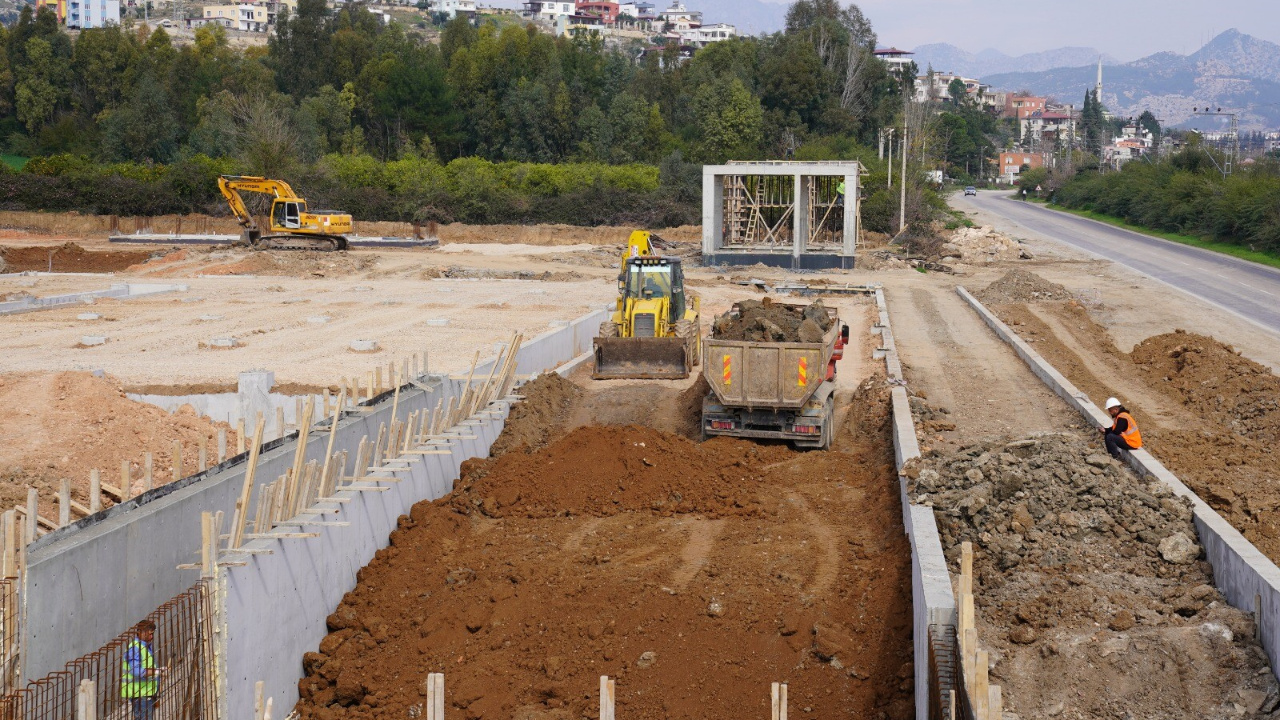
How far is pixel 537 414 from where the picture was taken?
17.7 meters

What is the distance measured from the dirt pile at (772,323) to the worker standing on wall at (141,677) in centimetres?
984

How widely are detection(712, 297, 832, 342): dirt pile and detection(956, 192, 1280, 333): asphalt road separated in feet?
55.5

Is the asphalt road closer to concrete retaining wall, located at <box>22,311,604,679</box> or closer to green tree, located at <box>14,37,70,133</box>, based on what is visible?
concrete retaining wall, located at <box>22,311,604,679</box>

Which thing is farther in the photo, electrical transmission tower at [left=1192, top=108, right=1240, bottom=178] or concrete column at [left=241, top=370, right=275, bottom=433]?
electrical transmission tower at [left=1192, top=108, right=1240, bottom=178]

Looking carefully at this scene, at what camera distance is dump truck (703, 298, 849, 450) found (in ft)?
50.9

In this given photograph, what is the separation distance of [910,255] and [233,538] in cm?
4426

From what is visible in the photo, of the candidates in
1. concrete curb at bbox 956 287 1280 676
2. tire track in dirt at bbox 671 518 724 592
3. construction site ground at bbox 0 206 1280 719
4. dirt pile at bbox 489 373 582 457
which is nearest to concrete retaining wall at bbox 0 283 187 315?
construction site ground at bbox 0 206 1280 719

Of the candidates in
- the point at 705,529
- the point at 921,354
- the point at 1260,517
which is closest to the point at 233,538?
the point at 705,529

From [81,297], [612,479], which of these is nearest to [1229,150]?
[81,297]

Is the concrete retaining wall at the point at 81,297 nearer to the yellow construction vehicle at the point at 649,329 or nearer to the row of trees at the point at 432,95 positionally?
the yellow construction vehicle at the point at 649,329

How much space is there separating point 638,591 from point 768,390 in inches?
218

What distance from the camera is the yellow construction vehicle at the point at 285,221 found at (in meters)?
47.1

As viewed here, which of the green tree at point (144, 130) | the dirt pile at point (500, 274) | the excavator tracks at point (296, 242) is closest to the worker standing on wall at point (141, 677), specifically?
the dirt pile at point (500, 274)

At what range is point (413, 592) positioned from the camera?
37.0 feet
